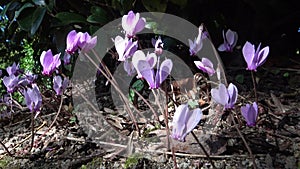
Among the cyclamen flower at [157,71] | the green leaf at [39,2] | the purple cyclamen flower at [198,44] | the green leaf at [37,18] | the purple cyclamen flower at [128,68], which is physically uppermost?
the green leaf at [39,2]

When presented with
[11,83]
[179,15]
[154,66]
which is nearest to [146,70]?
[154,66]

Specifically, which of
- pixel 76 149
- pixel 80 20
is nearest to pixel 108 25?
pixel 80 20

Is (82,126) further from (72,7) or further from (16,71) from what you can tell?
(72,7)

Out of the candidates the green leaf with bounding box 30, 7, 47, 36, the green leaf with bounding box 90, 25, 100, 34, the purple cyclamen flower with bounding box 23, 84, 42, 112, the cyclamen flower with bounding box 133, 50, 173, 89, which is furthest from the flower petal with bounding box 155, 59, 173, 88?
the green leaf with bounding box 30, 7, 47, 36

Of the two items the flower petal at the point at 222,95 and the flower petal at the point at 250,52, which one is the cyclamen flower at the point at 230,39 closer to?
the flower petal at the point at 250,52

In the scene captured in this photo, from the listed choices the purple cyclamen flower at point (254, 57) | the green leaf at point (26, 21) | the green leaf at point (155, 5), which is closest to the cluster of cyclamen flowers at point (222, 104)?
the purple cyclamen flower at point (254, 57)
